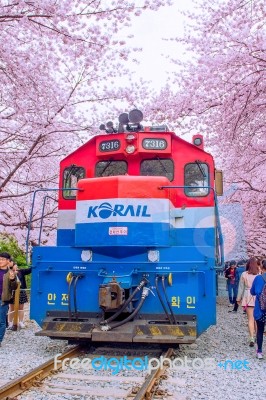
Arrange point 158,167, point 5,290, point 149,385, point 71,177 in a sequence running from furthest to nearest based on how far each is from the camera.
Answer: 1. point 71,177
2. point 158,167
3. point 5,290
4. point 149,385

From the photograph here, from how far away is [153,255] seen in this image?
7.21 metres

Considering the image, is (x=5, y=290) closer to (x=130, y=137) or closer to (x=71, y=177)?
(x=71, y=177)

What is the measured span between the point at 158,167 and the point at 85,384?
3836mm

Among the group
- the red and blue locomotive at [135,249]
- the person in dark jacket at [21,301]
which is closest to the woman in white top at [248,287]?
the red and blue locomotive at [135,249]

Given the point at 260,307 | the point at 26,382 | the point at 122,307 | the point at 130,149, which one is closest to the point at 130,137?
the point at 130,149

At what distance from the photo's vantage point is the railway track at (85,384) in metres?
5.07

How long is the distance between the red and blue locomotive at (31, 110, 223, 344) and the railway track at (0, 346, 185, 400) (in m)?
0.65

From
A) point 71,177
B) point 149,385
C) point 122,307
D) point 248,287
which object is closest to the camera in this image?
point 149,385

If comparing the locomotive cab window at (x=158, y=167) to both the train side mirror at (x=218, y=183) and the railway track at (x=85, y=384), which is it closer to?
Answer: the train side mirror at (x=218, y=183)

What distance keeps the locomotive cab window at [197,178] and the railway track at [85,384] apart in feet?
9.54

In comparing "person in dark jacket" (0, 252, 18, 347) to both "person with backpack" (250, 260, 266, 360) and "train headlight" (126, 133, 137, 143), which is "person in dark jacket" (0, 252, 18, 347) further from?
"person with backpack" (250, 260, 266, 360)

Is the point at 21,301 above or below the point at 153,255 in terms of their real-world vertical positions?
below

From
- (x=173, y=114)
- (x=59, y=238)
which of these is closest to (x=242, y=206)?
(x=173, y=114)
